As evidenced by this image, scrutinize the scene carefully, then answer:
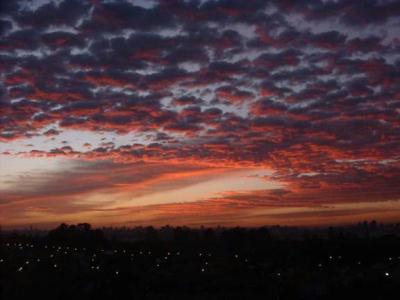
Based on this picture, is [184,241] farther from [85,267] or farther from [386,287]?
[386,287]

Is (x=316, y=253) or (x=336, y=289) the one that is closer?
(x=336, y=289)

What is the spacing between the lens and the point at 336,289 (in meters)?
29.6

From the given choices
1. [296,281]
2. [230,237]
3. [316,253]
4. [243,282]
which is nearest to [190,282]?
[243,282]

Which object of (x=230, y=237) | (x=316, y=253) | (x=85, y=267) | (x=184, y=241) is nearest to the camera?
(x=85, y=267)

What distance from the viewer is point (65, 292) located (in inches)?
1078

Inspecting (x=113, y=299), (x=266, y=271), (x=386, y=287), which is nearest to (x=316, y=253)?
(x=266, y=271)

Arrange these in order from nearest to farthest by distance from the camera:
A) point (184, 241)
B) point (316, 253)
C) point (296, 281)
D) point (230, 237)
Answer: point (296, 281) → point (316, 253) → point (230, 237) → point (184, 241)

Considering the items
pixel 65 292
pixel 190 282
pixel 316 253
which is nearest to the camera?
pixel 65 292

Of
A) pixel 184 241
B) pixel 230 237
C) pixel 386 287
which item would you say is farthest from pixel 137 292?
pixel 184 241

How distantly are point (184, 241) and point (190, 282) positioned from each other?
65.9m

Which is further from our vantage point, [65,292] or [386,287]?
[386,287]

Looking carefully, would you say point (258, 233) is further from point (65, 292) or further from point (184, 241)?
point (65, 292)

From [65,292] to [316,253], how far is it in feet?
137

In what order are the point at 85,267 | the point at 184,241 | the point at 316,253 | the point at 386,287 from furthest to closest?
the point at 184,241 → the point at 316,253 → the point at 85,267 → the point at 386,287
